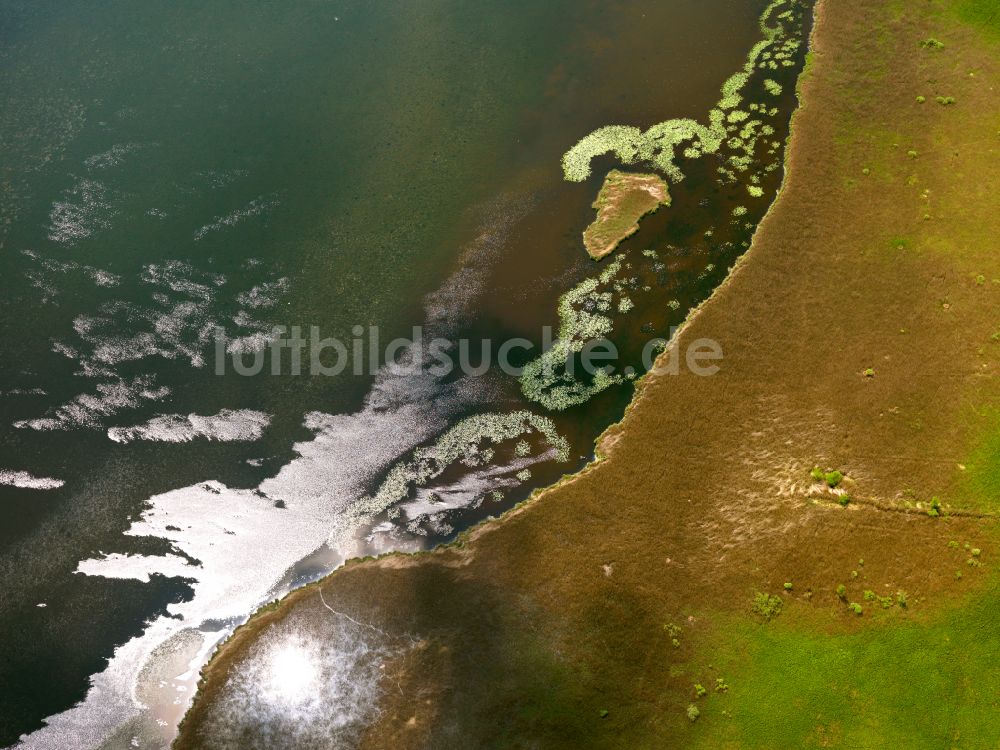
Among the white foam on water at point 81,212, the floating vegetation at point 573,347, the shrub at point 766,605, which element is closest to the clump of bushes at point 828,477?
the shrub at point 766,605

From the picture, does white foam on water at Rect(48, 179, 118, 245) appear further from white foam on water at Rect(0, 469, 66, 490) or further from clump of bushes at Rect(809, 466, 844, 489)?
clump of bushes at Rect(809, 466, 844, 489)

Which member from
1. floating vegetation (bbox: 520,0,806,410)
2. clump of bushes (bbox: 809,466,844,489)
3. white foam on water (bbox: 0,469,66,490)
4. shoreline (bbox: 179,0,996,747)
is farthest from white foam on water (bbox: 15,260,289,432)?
clump of bushes (bbox: 809,466,844,489)

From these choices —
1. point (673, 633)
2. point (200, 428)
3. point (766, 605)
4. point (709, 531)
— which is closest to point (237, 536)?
point (200, 428)

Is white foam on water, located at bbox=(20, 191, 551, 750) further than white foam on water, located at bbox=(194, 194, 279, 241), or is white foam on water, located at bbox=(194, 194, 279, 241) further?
white foam on water, located at bbox=(194, 194, 279, 241)

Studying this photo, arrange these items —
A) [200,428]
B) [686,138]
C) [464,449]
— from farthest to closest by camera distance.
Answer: [686,138] < [200,428] < [464,449]

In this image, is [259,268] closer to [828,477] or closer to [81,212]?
[81,212]

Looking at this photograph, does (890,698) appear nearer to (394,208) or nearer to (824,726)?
(824,726)
